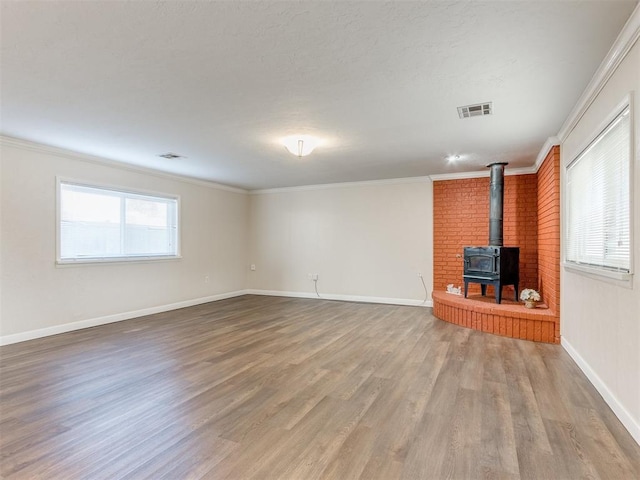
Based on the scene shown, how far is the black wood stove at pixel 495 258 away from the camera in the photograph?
4.92 metres

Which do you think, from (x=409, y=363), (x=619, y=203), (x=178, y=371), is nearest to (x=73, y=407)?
(x=178, y=371)

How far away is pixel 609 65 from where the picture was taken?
7.69 feet

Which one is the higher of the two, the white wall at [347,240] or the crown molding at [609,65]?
the crown molding at [609,65]

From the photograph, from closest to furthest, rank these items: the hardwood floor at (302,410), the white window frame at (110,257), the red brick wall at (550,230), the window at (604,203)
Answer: the hardwood floor at (302,410), the window at (604,203), the red brick wall at (550,230), the white window frame at (110,257)

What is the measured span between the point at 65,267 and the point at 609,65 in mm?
5973

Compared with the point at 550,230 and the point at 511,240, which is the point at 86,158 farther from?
the point at 511,240

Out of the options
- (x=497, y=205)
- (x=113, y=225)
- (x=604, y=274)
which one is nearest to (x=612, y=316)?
(x=604, y=274)

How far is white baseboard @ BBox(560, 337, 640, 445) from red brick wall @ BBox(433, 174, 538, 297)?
2393mm

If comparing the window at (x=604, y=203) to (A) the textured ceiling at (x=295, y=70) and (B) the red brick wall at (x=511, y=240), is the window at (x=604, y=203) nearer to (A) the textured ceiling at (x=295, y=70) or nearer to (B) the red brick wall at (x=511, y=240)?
(A) the textured ceiling at (x=295, y=70)

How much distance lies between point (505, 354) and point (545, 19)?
307cm

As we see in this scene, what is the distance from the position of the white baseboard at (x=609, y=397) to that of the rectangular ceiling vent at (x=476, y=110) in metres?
2.41

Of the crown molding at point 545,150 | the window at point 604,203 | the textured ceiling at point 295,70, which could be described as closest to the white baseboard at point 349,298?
the crown molding at point 545,150

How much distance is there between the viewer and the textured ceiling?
1880 millimetres

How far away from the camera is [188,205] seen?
653 cm
